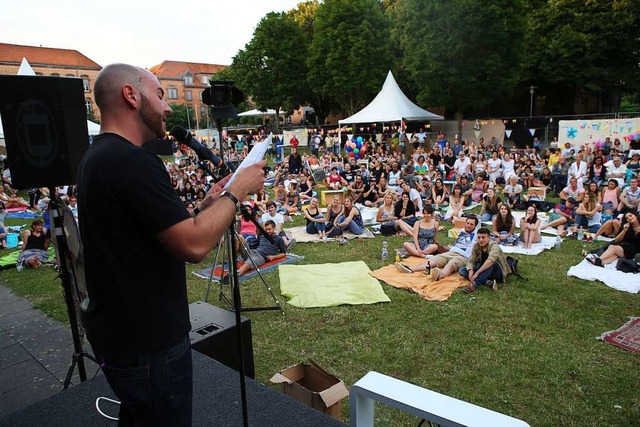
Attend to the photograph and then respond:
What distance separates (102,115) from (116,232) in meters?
0.42

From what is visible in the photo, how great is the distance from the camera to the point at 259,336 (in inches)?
191

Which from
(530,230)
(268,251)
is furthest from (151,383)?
(530,230)

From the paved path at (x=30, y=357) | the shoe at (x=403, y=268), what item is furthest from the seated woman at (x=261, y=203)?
the paved path at (x=30, y=357)

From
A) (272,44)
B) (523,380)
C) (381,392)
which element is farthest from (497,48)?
(381,392)

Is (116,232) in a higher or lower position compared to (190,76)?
lower

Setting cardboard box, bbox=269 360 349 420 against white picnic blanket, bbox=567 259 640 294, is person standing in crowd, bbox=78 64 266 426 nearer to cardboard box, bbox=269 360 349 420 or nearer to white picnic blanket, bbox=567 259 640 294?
cardboard box, bbox=269 360 349 420

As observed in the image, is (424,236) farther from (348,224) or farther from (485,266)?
(348,224)

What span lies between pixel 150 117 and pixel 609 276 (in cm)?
694

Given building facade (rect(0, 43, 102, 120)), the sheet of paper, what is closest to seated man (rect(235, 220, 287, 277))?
the sheet of paper

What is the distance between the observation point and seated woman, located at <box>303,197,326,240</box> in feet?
31.5

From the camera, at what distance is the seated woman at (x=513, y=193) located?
11.5 metres

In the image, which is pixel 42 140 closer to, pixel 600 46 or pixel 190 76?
pixel 600 46

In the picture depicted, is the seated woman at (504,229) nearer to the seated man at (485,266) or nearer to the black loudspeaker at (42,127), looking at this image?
the seated man at (485,266)

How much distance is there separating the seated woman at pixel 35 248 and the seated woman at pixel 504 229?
8.80m
